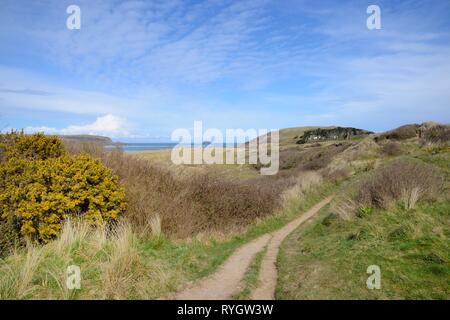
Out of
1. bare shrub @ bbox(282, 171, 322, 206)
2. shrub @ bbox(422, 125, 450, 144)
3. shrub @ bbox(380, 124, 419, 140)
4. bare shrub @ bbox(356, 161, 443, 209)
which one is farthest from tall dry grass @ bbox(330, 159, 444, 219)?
shrub @ bbox(380, 124, 419, 140)

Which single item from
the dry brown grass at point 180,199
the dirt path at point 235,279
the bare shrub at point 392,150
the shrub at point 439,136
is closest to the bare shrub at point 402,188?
the dirt path at point 235,279

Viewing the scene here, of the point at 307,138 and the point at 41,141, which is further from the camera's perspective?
the point at 307,138

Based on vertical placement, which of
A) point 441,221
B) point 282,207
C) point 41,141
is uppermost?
point 41,141

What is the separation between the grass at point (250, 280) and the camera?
7.01 m

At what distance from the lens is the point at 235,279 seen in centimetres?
809

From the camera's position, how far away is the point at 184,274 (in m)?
8.15

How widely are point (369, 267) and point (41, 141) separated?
36.3 feet

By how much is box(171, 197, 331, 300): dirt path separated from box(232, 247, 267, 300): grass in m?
0.10

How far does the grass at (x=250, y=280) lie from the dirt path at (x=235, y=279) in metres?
0.10
